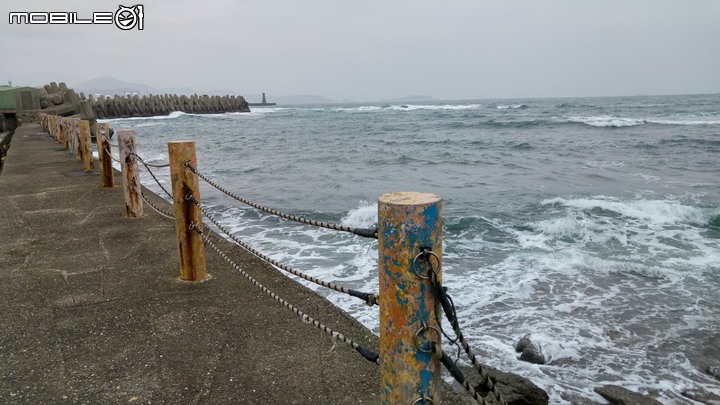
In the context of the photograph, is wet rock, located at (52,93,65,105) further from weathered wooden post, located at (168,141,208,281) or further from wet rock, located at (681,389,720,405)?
wet rock, located at (681,389,720,405)

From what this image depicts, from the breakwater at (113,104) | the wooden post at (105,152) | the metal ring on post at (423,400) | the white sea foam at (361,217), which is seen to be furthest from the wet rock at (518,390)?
the breakwater at (113,104)

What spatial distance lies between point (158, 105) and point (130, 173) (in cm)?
5640

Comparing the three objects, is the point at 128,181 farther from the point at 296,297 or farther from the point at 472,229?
the point at 472,229

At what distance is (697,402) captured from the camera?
3820 mm

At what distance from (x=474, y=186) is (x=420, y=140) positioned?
1498 cm

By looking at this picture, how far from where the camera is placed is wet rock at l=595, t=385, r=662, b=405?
375cm

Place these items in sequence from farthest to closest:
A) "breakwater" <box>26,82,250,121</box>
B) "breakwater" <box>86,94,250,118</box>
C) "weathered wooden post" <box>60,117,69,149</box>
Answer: "breakwater" <box>86,94,250,118</box>
"breakwater" <box>26,82,250,121</box>
"weathered wooden post" <box>60,117,69,149</box>

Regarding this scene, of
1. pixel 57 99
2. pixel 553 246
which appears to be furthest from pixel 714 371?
pixel 57 99

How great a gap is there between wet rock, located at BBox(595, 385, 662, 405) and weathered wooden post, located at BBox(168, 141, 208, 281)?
3425 millimetres

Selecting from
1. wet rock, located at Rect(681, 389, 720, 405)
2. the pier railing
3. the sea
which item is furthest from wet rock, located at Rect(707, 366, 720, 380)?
the pier railing

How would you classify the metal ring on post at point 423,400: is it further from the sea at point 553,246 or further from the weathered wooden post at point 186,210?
the weathered wooden post at point 186,210

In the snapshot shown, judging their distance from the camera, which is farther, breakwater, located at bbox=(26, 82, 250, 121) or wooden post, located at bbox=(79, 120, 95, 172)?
breakwater, located at bbox=(26, 82, 250, 121)

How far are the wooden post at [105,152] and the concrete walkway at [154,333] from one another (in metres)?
2.33

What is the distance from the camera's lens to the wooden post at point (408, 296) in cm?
147
